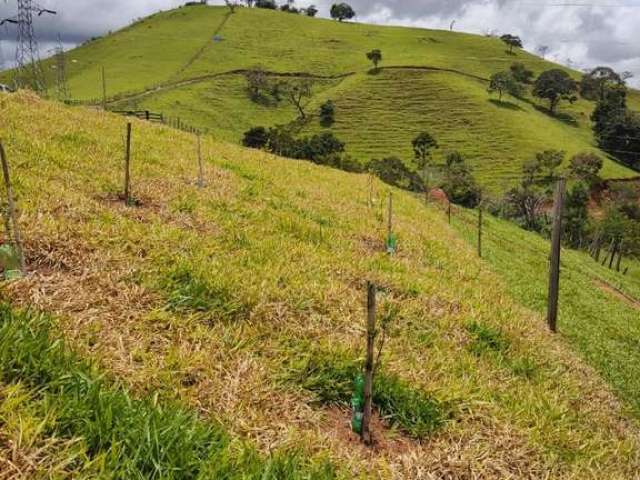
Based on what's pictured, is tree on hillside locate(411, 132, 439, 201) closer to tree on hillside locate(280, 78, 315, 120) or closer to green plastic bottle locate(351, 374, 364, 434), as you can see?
tree on hillside locate(280, 78, 315, 120)

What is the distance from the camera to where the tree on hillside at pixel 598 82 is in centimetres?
11862

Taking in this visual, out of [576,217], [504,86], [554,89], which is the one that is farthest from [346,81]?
[576,217]

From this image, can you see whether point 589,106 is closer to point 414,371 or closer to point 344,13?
point 344,13

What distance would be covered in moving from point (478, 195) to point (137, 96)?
6197 centimetres

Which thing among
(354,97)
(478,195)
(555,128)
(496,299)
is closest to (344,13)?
(354,97)

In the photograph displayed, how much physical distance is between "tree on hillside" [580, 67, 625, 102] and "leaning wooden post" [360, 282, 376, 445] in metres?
134

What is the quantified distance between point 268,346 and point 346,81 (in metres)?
108

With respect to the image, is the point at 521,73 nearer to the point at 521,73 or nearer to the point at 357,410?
the point at 521,73

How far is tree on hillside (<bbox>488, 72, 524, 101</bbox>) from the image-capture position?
10169cm

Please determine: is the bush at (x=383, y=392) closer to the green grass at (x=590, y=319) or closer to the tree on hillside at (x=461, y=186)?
the green grass at (x=590, y=319)

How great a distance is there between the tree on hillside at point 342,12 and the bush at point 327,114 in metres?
95.0

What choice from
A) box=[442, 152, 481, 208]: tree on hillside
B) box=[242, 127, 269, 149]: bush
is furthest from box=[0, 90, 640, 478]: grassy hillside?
box=[242, 127, 269, 149]: bush

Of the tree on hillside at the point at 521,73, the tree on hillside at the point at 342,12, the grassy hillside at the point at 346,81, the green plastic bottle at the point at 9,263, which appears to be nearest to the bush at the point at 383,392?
the green plastic bottle at the point at 9,263

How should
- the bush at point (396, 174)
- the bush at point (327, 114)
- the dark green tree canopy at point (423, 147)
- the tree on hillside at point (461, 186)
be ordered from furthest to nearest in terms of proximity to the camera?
1. the bush at point (327, 114)
2. the dark green tree canopy at point (423, 147)
3. the tree on hillside at point (461, 186)
4. the bush at point (396, 174)
